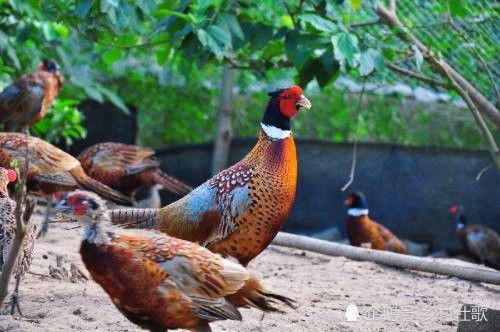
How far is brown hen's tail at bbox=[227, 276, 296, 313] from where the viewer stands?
373 centimetres

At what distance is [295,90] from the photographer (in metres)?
4.86

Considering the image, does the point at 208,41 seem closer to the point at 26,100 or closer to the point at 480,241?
the point at 26,100

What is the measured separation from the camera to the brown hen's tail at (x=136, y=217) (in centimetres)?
471

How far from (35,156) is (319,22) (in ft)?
6.88

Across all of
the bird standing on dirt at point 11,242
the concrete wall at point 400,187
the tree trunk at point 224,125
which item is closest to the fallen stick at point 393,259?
the bird standing on dirt at point 11,242

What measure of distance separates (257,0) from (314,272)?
1.82m

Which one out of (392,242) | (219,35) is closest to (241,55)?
(219,35)

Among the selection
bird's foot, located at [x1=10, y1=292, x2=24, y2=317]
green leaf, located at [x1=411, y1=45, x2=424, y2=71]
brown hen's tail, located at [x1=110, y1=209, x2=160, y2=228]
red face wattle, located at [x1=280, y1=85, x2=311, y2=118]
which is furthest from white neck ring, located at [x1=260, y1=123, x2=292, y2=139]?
bird's foot, located at [x1=10, y1=292, x2=24, y2=317]

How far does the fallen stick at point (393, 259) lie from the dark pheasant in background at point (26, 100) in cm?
305

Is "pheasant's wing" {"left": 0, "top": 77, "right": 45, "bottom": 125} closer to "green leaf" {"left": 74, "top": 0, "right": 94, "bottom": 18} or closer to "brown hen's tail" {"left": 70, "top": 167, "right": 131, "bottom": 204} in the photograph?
"brown hen's tail" {"left": 70, "top": 167, "right": 131, "bottom": 204}

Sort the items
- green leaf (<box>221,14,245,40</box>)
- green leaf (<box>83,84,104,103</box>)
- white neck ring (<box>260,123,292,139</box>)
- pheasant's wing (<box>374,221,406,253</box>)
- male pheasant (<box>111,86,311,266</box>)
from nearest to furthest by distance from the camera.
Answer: male pheasant (<box>111,86,311,266</box>), white neck ring (<box>260,123,292,139</box>), green leaf (<box>221,14,245,40</box>), pheasant's wing (<box>374,221,406,253</box>), green leaf (<box>83,84,104,103</box>)

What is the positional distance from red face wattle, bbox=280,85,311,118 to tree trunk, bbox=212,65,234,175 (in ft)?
13.5

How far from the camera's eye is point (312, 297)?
4.91m

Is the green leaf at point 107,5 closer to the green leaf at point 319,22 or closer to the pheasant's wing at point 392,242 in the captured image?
the green leaf at point 319,22
